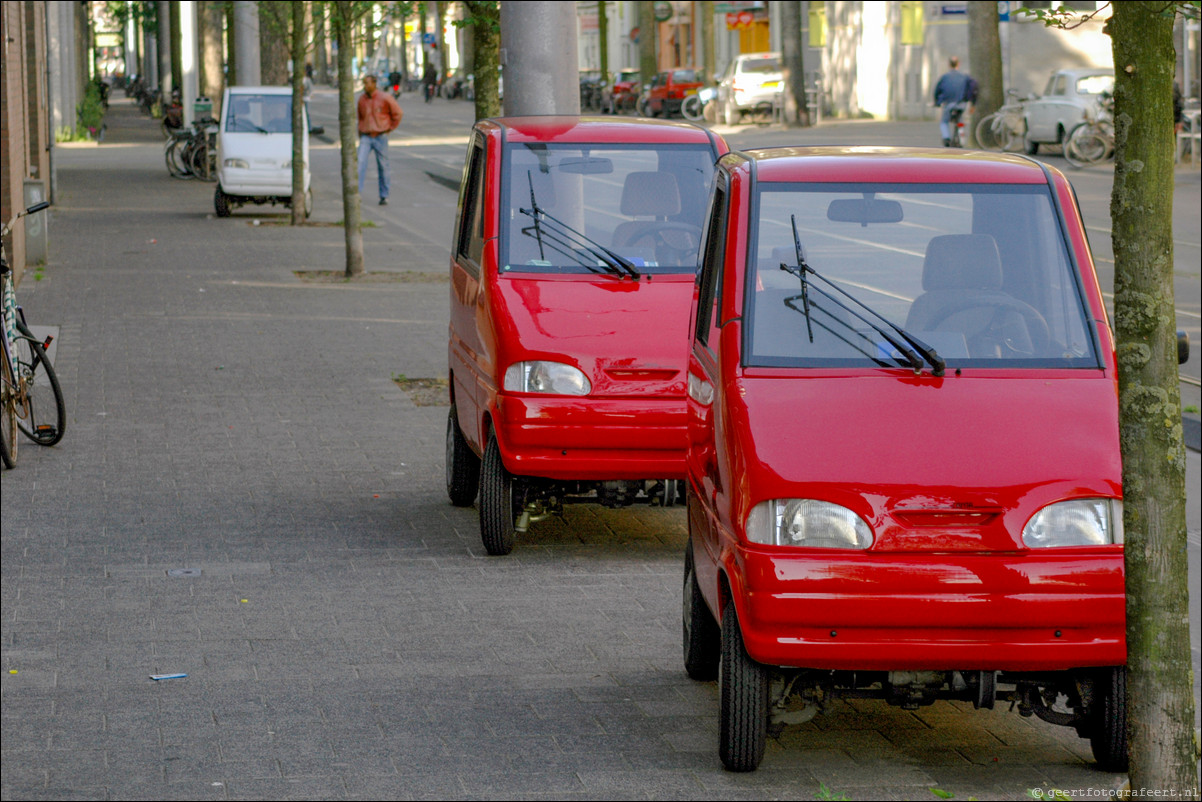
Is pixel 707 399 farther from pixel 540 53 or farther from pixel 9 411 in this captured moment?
pixel 540 53

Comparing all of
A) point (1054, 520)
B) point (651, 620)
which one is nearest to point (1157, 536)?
point (1054, 520)

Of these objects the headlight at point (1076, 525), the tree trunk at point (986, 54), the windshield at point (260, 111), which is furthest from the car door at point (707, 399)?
the tree trunk at point (986, 54)

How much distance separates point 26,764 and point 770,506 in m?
2.25

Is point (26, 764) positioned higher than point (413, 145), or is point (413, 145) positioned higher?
point (413, 145)

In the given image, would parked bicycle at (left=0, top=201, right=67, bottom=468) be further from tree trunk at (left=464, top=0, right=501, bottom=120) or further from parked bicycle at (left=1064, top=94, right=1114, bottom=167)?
parked bicycle at (left=1064, top=94, right=1114, bottom=167)

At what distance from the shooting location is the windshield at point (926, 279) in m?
5.18

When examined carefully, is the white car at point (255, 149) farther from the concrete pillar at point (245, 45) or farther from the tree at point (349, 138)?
the concrete pillar at point (245, 45)

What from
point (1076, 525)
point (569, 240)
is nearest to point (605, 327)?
point (569, 240)

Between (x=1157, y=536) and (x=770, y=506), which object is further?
(x=770, y=506)

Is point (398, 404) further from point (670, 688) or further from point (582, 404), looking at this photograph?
point (670, 688)

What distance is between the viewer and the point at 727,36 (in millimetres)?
72125

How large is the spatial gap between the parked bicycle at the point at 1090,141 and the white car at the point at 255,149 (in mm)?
15812

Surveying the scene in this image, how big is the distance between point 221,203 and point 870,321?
20956mm

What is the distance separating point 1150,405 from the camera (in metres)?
3.77
